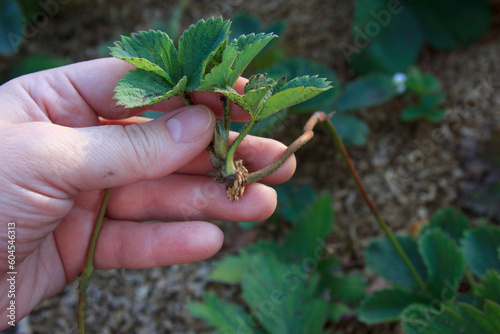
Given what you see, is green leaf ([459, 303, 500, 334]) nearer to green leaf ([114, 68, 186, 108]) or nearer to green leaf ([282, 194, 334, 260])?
green leaf ([282, 194, 334, 260])

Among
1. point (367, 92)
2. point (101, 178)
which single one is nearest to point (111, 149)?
point (101, 178)

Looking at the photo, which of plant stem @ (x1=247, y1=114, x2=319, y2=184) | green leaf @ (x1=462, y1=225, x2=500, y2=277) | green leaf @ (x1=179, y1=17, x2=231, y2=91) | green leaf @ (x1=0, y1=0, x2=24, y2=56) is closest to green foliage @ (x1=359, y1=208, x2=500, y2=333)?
green leaf @ (x1=462, y1=225, x2=500, y2=277)

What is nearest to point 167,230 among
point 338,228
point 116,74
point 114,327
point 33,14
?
point 116,74

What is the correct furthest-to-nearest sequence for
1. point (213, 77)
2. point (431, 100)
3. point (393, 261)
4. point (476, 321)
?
1. point (431, 100)
2. point (393, 261)
3. point (476, 321)
4. point (213, 77)

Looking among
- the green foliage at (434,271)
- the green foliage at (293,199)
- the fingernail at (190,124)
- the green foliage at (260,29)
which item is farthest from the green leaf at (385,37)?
the fingernail at (190,124)

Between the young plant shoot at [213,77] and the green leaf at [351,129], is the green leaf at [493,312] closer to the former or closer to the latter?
the young plant shoot at [213,77]

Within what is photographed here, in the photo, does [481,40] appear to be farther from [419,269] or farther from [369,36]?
[419,269]

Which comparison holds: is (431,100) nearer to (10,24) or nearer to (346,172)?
(346,172)
